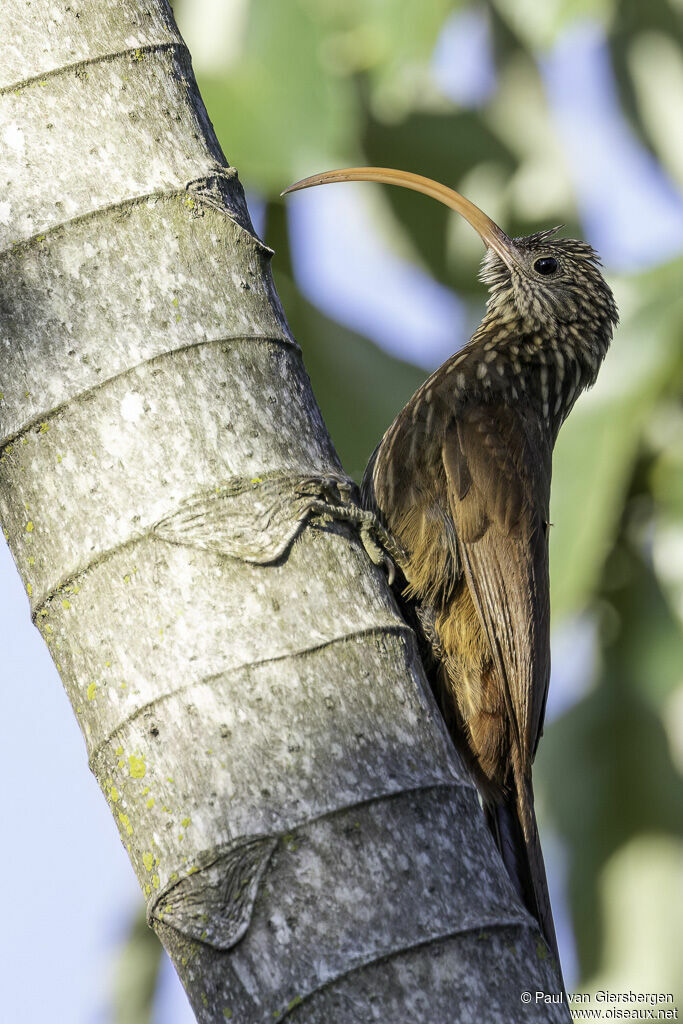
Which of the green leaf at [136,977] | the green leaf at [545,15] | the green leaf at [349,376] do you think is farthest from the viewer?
the green leaf at [136,977]

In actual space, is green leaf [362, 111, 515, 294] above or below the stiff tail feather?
above

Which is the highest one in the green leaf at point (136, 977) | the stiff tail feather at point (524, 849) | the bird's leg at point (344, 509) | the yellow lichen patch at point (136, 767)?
the bird's leg at point (344, 509)

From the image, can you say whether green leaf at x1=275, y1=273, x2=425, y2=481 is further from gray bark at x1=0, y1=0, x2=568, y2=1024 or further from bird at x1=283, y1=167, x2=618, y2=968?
gray bark at x1=0, y1=0, x2=568, y2=1024

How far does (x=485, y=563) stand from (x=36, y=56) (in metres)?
1.56

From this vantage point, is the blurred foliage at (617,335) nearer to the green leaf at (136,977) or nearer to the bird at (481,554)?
the bird at (481,554)

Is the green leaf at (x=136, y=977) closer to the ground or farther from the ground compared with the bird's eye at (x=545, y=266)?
closer to the ground

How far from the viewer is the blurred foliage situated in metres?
4.61

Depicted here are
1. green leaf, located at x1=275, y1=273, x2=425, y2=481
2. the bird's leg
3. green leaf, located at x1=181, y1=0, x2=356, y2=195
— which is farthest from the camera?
green leaf, located at x1=275, y1=273, x2=425, y2=481

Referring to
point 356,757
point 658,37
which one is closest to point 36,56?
point 356,757

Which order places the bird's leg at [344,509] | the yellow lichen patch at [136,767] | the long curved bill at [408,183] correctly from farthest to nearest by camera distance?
the long curved bill at [408,183] < the bird's leg at [344,509] < the yellow lichen patch at [136,767]

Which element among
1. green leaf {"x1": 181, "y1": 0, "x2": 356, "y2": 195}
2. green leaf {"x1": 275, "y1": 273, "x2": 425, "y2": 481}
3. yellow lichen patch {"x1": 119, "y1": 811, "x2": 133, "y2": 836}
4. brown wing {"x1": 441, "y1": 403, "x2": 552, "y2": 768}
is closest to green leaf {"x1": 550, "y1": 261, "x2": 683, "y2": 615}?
green leaf {"x1": 275, "y1": 273, "x2": 425, "y2": 481}

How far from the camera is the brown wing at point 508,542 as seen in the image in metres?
2.75

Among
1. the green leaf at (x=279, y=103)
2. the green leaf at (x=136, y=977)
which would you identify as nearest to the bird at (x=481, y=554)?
the green leaf at (x=279, y=103)

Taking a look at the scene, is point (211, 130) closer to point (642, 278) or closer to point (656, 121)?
point (642, 278)
